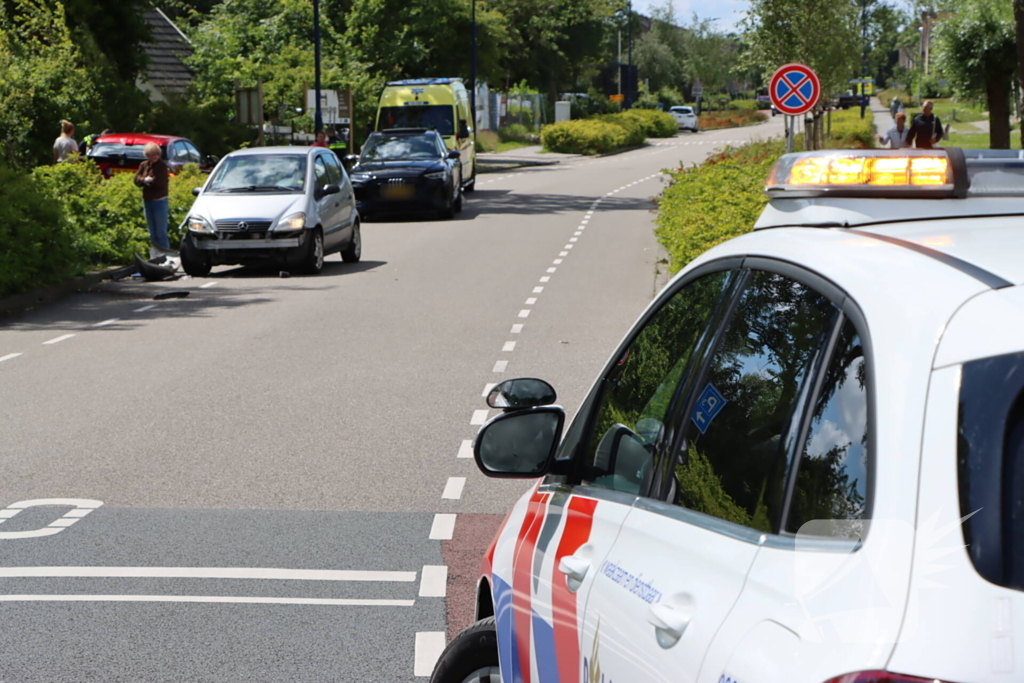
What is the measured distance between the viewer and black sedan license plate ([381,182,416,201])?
2775 cm

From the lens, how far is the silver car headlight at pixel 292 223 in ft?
61.8

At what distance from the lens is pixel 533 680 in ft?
9.48

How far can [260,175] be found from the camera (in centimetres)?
2000

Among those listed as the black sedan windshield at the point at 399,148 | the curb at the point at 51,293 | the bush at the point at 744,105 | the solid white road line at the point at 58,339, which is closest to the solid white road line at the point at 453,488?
the solid white road line at the point at 58,339

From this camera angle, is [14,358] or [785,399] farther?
[14,358]

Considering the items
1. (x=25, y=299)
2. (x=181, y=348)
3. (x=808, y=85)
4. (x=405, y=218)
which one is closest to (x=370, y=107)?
(x=405, y=218)

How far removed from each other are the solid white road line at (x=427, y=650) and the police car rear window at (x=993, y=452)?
322 cm

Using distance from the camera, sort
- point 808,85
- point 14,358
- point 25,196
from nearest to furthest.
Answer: point 14,358 < point 25,196 < point 808,85

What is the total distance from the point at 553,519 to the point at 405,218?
1079 inches

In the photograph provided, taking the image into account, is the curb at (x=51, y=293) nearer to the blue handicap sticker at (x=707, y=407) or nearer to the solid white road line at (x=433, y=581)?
the solid white road line at (x=433, y=581)

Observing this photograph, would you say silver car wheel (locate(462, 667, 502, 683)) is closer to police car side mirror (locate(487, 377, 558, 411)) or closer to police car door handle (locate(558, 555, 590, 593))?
police car side mirror (locate(487, 377, 558, 411))

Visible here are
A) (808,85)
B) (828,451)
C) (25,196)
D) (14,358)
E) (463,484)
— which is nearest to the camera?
(828,451)

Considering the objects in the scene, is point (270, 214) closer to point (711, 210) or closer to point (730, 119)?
point (711, 210)

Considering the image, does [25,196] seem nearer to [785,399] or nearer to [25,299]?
[25,299]
